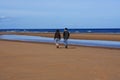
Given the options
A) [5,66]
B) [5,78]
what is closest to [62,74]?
[5,78]

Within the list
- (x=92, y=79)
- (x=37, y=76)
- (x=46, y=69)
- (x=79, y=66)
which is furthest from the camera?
(x=79, y=66)

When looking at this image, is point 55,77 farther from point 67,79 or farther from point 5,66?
point 5,66

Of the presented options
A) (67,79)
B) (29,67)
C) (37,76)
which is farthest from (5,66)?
(67,79)

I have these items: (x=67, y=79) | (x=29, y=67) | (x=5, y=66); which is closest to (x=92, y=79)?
(x=67, y=79)

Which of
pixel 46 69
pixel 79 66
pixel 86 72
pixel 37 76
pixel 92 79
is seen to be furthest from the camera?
pixel 79 66

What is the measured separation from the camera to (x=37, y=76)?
11.8 m

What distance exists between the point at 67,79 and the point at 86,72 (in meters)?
1.77

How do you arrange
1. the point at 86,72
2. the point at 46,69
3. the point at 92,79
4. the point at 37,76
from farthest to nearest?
the point at 46,69 → the point at 86,72 → the point at 37,76 → the point at 92,79

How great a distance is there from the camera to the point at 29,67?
47.0 feet

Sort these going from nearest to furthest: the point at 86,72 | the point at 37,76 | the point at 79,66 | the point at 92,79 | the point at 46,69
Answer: the point at 92,79, the point at 37,76, the point at 86,72, the point at 46,69, the point at 79,66

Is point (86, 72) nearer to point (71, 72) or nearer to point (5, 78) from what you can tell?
point (71, 72)

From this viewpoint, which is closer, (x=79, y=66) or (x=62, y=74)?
(x=62, y=74)

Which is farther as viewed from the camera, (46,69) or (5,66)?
(5,66)

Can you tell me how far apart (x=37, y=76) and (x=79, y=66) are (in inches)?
131
